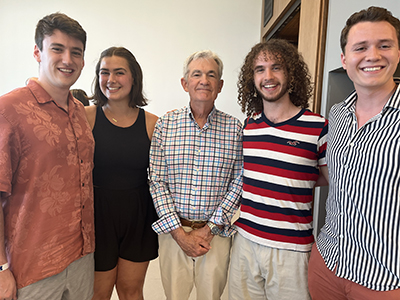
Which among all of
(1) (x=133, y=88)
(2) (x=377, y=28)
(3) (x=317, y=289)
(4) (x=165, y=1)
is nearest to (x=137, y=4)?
(4) (x=165, y=1)

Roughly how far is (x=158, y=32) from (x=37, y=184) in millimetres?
3850

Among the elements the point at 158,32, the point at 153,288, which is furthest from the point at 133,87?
the point at 158,32

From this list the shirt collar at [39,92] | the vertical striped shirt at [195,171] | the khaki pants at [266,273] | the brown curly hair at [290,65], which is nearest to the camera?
the shirt collar at [39,92]

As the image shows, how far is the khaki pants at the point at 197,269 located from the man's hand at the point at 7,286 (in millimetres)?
776

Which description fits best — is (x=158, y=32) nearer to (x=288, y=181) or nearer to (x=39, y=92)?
(x=39, y=92)

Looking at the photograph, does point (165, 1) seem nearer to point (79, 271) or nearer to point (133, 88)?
point (133, 88)

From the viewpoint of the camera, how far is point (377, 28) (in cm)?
94

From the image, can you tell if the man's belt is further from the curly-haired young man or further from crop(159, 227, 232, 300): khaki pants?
the curly-haired young man

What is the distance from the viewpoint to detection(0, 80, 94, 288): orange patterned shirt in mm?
985

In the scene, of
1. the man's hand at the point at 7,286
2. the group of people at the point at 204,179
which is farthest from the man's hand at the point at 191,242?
the man's hand at the point at 7,286

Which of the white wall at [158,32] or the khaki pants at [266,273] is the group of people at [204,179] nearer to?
the khaki pants at [266,273]

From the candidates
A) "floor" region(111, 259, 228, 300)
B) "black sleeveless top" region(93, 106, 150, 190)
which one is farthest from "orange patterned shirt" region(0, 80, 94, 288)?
"floor" region(111, 259, 228, 300)

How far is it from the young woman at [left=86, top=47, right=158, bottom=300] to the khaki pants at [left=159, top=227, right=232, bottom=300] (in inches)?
4.9

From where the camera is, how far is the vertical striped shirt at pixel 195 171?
1.49m
